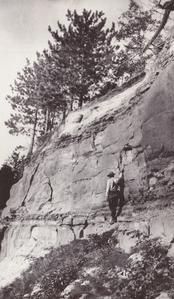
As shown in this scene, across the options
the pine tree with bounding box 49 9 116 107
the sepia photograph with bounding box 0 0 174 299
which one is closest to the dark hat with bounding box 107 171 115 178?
the sepia photograph with bounding box 0 0 174 299

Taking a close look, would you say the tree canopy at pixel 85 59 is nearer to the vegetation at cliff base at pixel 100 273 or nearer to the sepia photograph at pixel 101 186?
the sepia photograph at pixel 101 186

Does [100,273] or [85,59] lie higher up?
[85,59]

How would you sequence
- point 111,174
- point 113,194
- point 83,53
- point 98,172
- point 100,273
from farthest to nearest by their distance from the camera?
point 83,53, point 98,172, point 111,174, point 113,194, point 100,273

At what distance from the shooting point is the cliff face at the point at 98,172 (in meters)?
12.8

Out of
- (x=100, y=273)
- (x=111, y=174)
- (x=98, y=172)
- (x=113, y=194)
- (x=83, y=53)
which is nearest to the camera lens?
(x=100, y=273)

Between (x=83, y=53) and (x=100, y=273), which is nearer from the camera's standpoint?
(x=100, y=273)

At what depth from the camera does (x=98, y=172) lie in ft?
54.6

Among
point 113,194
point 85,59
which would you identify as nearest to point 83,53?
point 85,59

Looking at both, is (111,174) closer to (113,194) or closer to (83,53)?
(113,194)

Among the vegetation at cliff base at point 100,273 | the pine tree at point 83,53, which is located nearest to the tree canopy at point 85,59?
the pine tree at point 83,53

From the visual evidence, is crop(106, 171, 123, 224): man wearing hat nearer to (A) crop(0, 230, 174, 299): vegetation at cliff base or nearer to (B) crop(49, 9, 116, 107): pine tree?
(A) crop(0, 230, 174, 299): vegetation at cliff base

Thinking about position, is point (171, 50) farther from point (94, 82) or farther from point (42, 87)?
point (42, 87)

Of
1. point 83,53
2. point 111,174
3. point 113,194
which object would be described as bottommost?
point 113,194

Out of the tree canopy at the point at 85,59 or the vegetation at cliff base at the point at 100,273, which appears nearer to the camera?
the vegetation at cliff base at the point at 100,273
